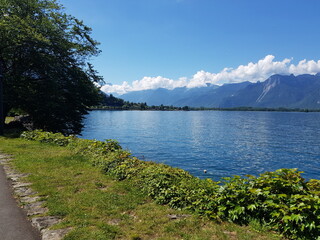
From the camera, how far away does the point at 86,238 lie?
5352 mm

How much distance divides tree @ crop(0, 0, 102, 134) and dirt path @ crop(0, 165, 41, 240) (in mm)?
18148

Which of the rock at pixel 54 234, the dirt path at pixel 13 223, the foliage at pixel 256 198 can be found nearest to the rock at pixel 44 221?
the dirt path at pixel 13 223

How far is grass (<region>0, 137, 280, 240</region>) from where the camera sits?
223 inches

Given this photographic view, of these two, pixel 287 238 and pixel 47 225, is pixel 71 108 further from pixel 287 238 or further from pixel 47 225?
pixel 287 238

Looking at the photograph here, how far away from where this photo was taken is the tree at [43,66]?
938 inches

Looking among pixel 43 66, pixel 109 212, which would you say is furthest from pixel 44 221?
pixel 43 66

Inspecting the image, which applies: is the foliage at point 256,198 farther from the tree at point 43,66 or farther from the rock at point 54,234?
the tree at point 43,66

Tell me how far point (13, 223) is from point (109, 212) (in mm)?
2613

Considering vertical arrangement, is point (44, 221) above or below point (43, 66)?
below

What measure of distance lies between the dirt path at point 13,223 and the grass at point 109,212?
0.67 m

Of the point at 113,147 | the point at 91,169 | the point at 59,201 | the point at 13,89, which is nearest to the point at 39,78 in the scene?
the point at 13,89

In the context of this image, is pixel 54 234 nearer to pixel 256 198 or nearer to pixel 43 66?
pixel 256 198

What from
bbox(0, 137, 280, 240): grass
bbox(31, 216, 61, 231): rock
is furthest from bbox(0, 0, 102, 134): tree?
bbox(31, 216, 61, 231): rock

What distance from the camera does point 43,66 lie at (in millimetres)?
25797
